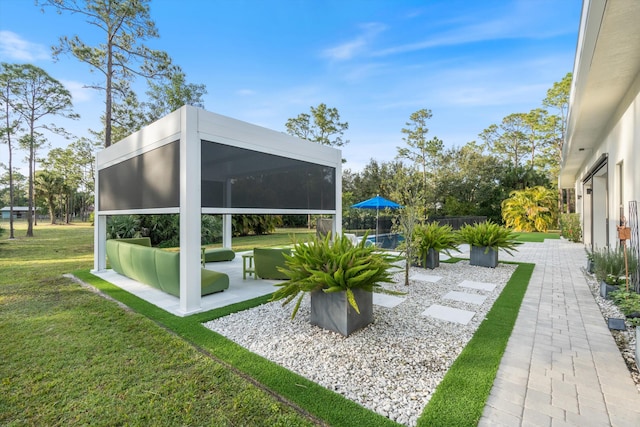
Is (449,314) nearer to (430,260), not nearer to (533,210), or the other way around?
(430,260)

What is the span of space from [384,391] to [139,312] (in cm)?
379

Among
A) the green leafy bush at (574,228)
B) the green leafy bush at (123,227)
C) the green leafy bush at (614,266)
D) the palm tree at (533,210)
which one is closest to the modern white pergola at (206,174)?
the green leafy bush at (614,266)

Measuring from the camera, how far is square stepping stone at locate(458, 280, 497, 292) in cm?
565

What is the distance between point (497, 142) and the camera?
27.8 m

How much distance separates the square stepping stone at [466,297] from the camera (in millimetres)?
4812

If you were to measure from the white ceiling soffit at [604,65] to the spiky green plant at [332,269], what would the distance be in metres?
3.72

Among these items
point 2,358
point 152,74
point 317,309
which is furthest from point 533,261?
point 152,74

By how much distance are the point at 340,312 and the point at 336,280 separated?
43 cm

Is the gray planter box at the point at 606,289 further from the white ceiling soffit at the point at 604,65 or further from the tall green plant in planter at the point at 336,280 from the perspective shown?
the tall green plant in planter at the point at 336,280

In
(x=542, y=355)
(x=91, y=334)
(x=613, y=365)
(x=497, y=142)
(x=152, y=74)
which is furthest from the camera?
(x=497, y=142)

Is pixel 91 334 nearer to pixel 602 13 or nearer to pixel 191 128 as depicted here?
pixel 191 128

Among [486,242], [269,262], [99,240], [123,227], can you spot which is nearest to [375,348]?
[269,262]

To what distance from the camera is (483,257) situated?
7.80 meters

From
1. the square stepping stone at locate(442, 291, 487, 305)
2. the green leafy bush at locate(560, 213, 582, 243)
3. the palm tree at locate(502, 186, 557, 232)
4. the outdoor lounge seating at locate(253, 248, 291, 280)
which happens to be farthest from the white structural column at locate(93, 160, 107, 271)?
the palm tree at locate(502, 186, 557, 232)
